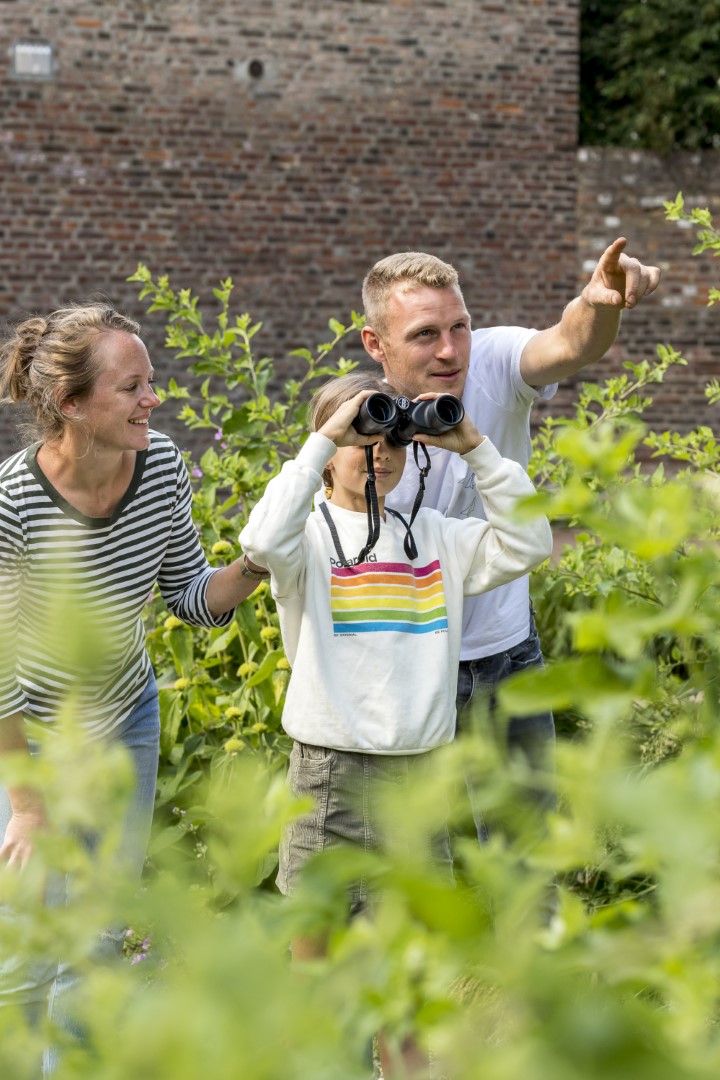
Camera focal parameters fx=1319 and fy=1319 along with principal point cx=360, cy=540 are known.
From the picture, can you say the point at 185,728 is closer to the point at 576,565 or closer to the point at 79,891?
the point at 576,565

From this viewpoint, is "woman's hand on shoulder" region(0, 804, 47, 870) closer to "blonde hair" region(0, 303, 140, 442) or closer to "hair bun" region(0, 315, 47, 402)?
"blonde hair" region(0, 303, 140, 442)

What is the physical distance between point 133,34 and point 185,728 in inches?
306

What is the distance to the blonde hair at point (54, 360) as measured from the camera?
2381mm

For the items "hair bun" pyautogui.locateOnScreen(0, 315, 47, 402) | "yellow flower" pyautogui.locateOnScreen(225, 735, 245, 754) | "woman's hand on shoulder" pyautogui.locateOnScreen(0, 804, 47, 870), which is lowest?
"yellow flower" pyautogui.locateOnScreen(225, 735, 245, 754)

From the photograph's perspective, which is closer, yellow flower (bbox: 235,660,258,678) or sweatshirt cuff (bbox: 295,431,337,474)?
sweatshirt cuff (bbox: 295,431,337,474)

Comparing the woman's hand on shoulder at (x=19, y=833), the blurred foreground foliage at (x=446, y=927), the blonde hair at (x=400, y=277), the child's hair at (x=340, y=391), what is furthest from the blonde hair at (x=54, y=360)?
the blurred foreground foliage at (x=446, y=927)

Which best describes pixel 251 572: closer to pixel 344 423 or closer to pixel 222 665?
pixel 344 423

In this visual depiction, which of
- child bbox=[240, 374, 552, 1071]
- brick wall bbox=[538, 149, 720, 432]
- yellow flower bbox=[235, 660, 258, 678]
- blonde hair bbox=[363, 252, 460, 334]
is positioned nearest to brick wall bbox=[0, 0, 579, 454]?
brick wall bbox=[538, 149, 720, 432]

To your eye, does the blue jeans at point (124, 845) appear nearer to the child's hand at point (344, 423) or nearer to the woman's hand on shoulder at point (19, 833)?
the woman's hand on shoulder at point (19, 833)

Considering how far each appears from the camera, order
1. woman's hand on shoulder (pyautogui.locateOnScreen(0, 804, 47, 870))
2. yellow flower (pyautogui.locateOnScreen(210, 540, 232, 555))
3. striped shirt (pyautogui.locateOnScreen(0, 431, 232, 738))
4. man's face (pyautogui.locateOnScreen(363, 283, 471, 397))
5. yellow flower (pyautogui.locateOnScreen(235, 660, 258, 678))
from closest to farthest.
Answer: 1. woman's hand on shoulder (pyautogui.locateOnScreen(0, 804, 47, 870))
2. striped shirt (pyautogui.locateOnScreen(0, 431, 232, 738))
3. man's face (pyautogui.locateOnScreen(363, 283, 471, 397))
4. yellow flower (pyautogui.locateOnScreen(235, 660, 258, 678))
5. yellow flower (pyautogui.locateOnScreen(210, 540, 232, 555))

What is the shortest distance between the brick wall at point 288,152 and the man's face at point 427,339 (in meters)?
7.47

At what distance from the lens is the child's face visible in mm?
2467

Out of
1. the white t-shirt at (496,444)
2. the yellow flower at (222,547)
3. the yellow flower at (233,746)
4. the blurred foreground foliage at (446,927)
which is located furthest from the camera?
the yellow flower at (222,547)

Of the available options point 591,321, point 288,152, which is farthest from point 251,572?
point 288,152
